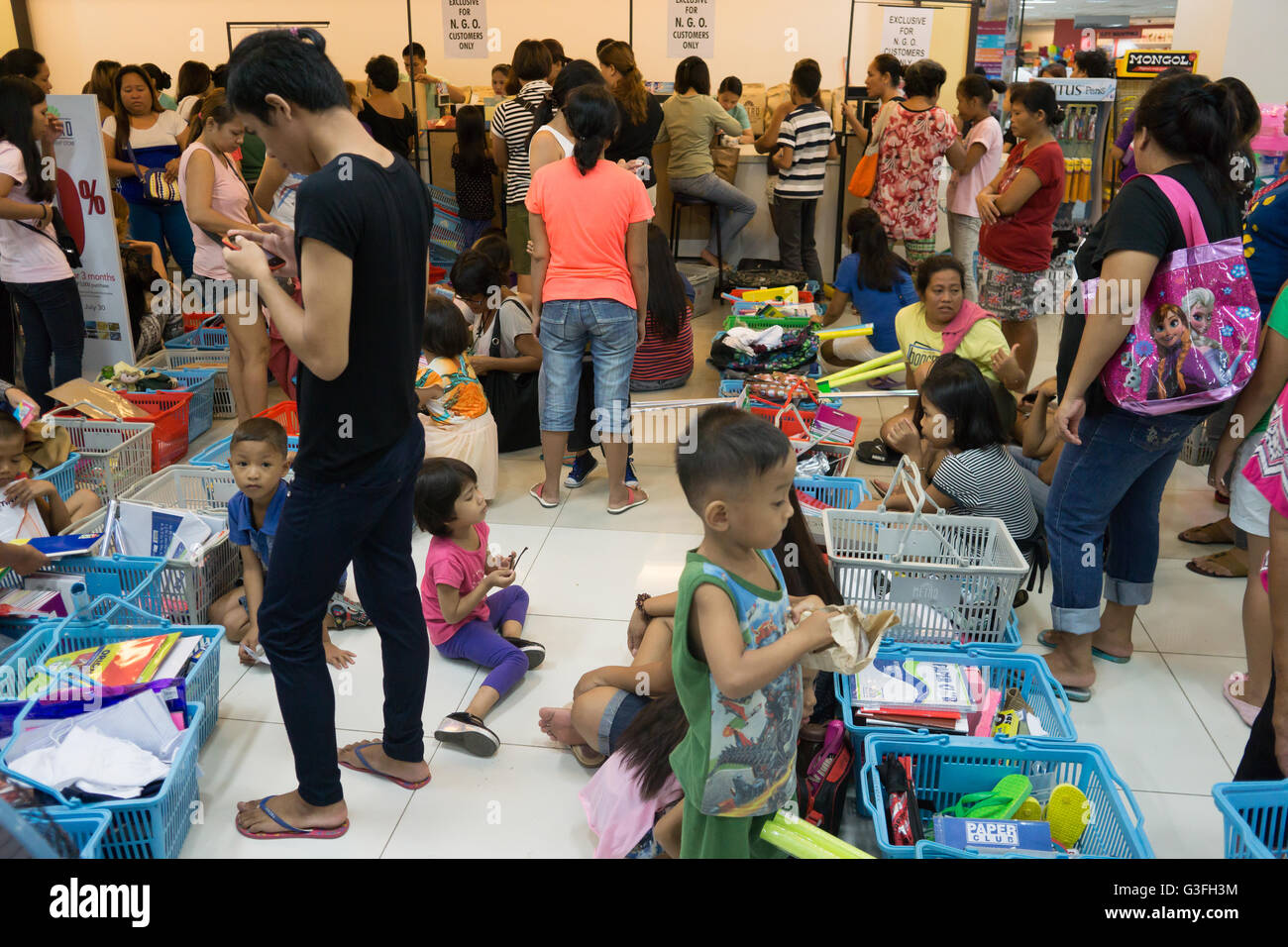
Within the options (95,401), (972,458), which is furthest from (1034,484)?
(95,401)

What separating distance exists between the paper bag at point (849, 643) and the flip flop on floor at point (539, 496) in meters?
2.59

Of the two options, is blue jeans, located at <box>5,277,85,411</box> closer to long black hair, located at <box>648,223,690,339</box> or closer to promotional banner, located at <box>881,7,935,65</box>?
long black hair, located at <box>648,223,690,339</box>

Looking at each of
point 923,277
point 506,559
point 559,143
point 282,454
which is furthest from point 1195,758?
point 559,143

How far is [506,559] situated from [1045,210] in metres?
3.47

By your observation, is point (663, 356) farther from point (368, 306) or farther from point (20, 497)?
point (368, 306)

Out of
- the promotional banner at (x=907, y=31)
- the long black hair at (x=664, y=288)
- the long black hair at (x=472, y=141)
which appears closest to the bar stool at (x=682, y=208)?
the long black hair at (x=472, y=141)

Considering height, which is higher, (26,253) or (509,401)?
A: (26,253)

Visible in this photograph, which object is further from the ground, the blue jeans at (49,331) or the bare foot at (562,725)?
the blue jeans at (49,331)

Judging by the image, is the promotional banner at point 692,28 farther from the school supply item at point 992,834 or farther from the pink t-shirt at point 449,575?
the school supply item at point 992,834

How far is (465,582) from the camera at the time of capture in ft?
10.5

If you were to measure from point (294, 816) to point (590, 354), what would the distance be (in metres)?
2.41

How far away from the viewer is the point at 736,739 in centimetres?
190

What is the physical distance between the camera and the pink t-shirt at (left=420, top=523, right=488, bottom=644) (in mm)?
3131

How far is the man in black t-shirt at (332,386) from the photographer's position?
195 cm
